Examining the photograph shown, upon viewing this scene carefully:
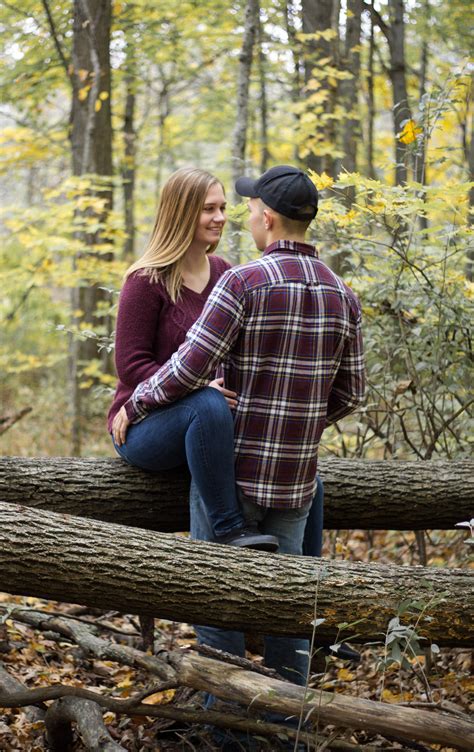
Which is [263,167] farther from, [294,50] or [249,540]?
[249,540]

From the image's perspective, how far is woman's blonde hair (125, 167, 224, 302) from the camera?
3420mm

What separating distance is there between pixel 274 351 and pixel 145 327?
623 mm

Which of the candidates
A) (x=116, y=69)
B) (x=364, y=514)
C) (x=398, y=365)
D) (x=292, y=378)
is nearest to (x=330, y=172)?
(x=116, y=69)

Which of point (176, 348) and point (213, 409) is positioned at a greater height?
point (176, 348)

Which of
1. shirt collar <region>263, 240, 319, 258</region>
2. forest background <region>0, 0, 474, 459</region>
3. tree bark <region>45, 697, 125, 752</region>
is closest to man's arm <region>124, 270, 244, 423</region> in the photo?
shirt collar <region>263, 240, 319, 258</region>

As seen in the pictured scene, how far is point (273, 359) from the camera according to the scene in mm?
3082

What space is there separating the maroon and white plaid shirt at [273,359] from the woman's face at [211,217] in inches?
17.9

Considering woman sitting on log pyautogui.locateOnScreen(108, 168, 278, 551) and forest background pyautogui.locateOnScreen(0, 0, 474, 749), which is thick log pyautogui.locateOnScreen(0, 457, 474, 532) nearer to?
woman sitting on log pyautogui.locateOnScreen(108, 168, 278, 551)

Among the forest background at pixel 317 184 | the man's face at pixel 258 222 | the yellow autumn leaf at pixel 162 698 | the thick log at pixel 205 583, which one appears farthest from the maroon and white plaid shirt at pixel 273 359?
the yellow autumn leaf at pixel 162 698

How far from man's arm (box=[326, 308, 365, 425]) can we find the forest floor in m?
0.88

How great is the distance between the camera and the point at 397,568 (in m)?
3.25

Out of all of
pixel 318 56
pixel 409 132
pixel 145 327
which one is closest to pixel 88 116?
pixel 318 56

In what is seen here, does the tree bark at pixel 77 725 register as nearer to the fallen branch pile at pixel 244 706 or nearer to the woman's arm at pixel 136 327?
the fallen branch pile at pixel 244 706

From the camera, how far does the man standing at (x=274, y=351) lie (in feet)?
9.89
